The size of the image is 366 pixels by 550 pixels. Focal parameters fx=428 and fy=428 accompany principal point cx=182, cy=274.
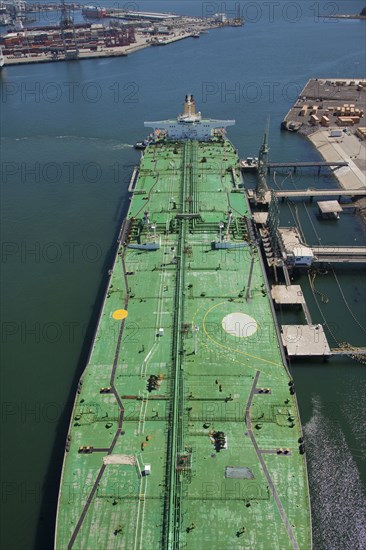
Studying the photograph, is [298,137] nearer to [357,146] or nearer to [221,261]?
[357,146]

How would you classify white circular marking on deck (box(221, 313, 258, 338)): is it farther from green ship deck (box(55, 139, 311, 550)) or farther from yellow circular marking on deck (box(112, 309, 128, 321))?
yellow circular marking on deck (box(112, 309, 128, 321))

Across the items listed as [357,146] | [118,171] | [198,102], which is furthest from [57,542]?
[198,102]

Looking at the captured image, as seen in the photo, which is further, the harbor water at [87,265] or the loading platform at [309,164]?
the loading platform at [309,164]

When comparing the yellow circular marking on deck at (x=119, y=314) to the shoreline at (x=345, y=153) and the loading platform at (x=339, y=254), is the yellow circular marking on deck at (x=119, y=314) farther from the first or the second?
the shoreline at (x=345, y=153)

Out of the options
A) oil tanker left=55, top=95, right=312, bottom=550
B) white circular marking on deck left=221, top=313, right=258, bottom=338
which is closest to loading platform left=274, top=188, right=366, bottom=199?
oil tanker left=55, top=95, right=312, bottom=550

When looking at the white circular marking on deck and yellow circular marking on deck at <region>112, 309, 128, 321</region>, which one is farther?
yellow circular marking on deck at <region>112, 309, 128, 321</region>

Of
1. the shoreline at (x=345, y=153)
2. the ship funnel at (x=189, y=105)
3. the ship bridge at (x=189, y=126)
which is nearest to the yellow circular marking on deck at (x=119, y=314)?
the ship bridge at (x=189, y=126)
